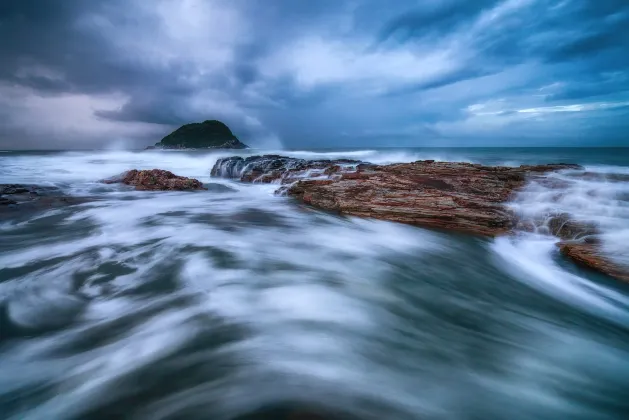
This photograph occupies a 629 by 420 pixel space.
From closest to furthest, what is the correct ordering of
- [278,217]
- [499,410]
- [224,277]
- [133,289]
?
[499,410]
[133,289]
[224,277]
[278,217]

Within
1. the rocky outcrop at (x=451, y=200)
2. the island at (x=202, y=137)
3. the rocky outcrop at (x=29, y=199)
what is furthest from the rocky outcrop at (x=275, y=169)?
the island at (x=202, y=137)

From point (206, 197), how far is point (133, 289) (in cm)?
771

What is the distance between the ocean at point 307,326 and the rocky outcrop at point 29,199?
2283mm

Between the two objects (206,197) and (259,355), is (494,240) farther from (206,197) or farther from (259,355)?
(206,197)

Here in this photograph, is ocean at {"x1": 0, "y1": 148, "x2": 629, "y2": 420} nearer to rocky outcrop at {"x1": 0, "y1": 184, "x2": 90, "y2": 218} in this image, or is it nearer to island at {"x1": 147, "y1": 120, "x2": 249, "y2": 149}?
rocky outcrop at {"x1": 0, "y1": 184, "x2": 90, "y2": 218}

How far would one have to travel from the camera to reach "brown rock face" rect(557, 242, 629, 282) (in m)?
4.90

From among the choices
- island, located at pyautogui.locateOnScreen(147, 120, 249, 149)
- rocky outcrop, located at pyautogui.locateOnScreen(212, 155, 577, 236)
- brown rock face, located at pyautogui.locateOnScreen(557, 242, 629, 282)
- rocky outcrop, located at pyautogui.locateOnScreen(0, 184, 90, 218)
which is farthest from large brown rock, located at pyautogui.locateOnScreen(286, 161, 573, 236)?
island, located at pyautogui.locateOnScreen(147, 120, 249, 149)

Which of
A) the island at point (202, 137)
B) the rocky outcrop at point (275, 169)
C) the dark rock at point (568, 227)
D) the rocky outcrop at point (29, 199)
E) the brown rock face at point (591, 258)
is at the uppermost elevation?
the island at point (202, 137)

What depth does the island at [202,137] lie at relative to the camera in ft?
384

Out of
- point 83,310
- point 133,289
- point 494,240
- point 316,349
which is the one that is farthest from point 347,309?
point 494,240

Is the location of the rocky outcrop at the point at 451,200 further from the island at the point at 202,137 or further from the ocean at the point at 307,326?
the island at the point at 202,137

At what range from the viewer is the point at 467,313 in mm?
3883

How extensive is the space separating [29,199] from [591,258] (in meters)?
14.9

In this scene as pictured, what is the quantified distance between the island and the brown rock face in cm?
11713
